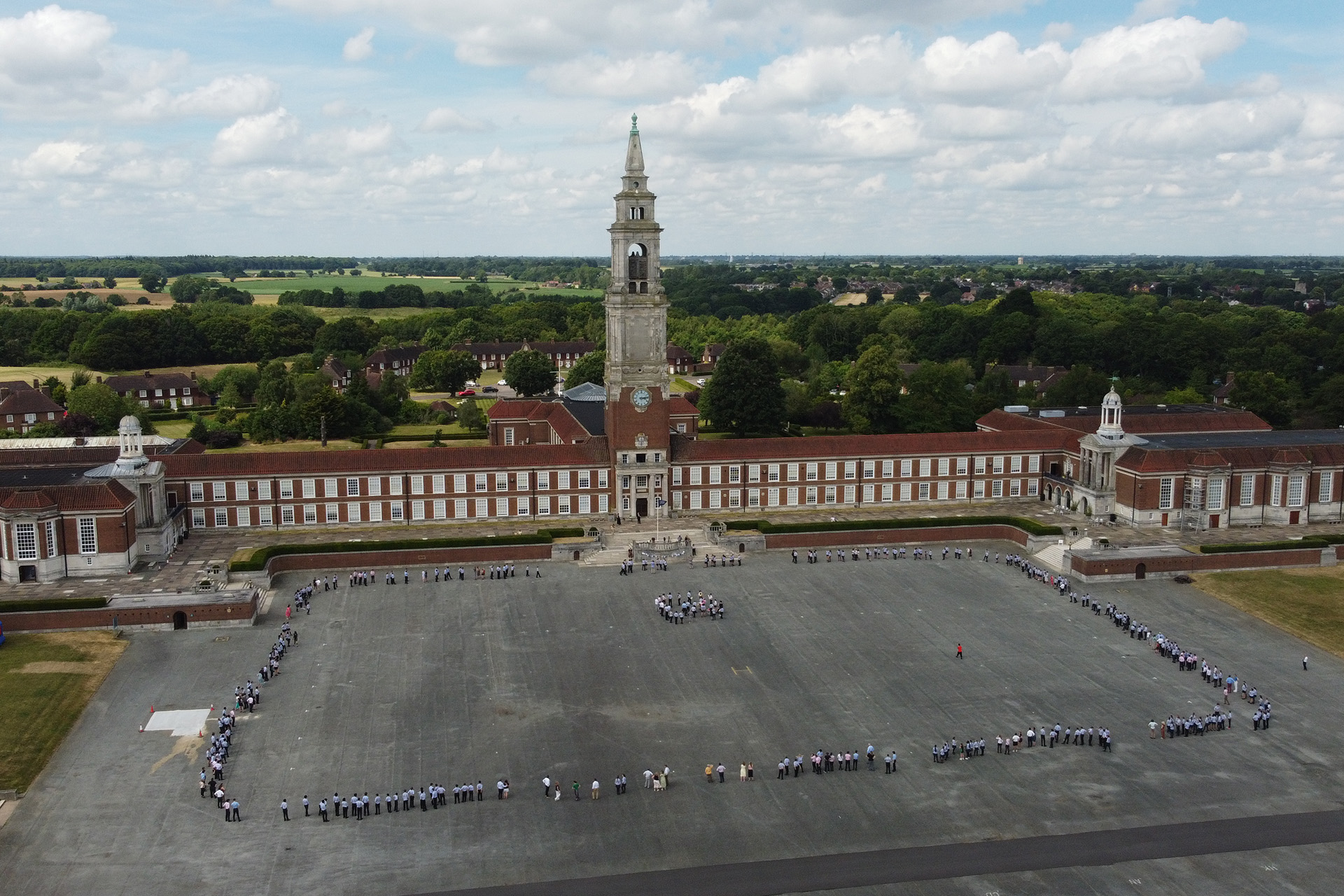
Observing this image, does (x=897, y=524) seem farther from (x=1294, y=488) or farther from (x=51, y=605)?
(x=51, y=605)

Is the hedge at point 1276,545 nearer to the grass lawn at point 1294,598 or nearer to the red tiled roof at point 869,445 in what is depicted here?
the grass lawn at point 1294,598

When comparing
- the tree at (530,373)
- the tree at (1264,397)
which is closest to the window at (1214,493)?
the tree at (1264,397)

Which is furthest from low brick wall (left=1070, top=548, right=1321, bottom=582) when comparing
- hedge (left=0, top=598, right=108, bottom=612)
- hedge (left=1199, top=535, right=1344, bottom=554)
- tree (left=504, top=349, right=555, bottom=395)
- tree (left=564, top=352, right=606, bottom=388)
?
tree (left=504, top=349, right=555, bottom=395)

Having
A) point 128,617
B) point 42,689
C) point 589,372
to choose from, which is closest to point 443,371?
point 589,372

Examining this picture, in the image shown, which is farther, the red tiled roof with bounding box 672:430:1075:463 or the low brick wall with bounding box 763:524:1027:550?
the red tiled roof with bounding box 672:430:1075:463

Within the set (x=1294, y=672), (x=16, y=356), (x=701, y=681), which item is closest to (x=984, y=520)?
(x=1294, y=672)

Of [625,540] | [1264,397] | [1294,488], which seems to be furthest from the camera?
[1264,397]

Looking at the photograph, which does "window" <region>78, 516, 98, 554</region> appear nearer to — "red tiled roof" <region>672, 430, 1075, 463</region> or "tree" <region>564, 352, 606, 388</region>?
"red tiled roof" <region>672, 430, 1075, 463</region>
